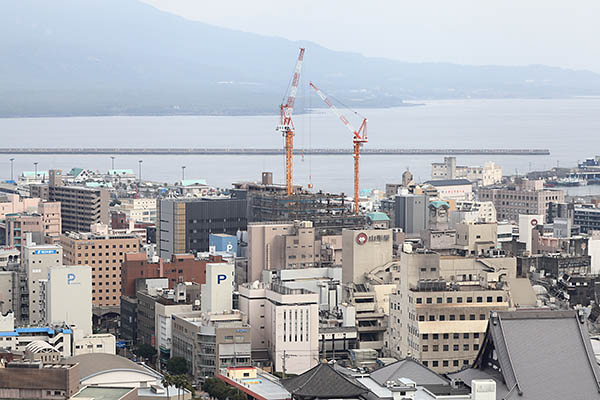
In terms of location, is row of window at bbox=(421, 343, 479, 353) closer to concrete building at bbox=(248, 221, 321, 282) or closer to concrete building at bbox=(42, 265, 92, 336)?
concrete building at bbox=(42, 265, 92, 336)

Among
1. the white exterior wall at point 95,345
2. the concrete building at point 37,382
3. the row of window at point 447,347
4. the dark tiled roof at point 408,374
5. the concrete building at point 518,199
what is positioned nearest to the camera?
the concrete building at point 37,382

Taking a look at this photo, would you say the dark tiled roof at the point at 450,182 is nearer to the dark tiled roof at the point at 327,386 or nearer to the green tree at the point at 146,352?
the green tree at the point at 146,352

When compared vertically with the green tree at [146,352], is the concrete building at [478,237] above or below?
above

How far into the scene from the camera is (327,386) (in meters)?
17.1

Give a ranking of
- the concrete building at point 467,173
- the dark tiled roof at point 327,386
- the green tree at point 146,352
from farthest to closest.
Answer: the concrete building at point 467,173 → the green tree at point 146,352 → the dark tiled roof at point 327,386

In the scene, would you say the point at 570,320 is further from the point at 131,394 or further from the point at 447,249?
the point at 447,249

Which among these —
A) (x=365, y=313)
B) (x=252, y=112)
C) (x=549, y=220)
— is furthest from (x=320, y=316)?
(x=252, y=112)

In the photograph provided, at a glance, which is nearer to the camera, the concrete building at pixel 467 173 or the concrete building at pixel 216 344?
the concrete building at pixel 216 344

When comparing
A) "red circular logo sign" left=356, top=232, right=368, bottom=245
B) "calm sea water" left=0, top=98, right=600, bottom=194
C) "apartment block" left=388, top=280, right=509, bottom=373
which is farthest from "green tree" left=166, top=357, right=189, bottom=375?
"calm sea water" left=0, top=98, right=600, bottom=194

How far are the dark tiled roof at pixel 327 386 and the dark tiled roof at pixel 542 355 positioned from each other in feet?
6.12

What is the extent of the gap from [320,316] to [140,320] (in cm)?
432

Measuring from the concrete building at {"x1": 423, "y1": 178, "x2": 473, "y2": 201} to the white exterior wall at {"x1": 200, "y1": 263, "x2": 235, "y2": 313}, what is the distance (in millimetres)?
36179

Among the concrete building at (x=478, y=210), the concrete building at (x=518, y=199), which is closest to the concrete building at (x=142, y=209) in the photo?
the concrete building at (x=478, y=210)

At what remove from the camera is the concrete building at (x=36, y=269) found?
2906cm
